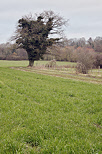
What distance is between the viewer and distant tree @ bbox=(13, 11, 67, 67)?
117ft

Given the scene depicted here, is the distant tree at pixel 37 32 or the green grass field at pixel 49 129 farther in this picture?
the distant tree at pixel 37 32

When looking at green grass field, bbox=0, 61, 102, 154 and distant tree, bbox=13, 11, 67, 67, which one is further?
distant tree, bbox=13, 11, 67, 67

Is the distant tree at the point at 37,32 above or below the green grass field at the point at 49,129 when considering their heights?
above

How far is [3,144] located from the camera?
351 centimetres

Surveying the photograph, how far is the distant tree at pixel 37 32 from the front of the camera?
3556 centimetres

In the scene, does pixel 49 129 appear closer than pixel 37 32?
Yes

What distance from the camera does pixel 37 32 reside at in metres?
36.4

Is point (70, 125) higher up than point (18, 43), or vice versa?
point (18, 43)

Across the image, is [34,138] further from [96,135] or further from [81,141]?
[96,135]

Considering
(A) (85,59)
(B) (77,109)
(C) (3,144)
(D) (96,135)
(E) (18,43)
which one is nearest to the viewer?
(C) (3,144)

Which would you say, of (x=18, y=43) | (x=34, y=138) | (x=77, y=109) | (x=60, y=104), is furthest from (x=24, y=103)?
(x=18, y=43)

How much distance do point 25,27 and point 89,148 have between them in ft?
124

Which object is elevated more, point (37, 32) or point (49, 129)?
point (37, 32)

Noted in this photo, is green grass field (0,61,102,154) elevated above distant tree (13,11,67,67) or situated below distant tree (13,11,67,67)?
below
